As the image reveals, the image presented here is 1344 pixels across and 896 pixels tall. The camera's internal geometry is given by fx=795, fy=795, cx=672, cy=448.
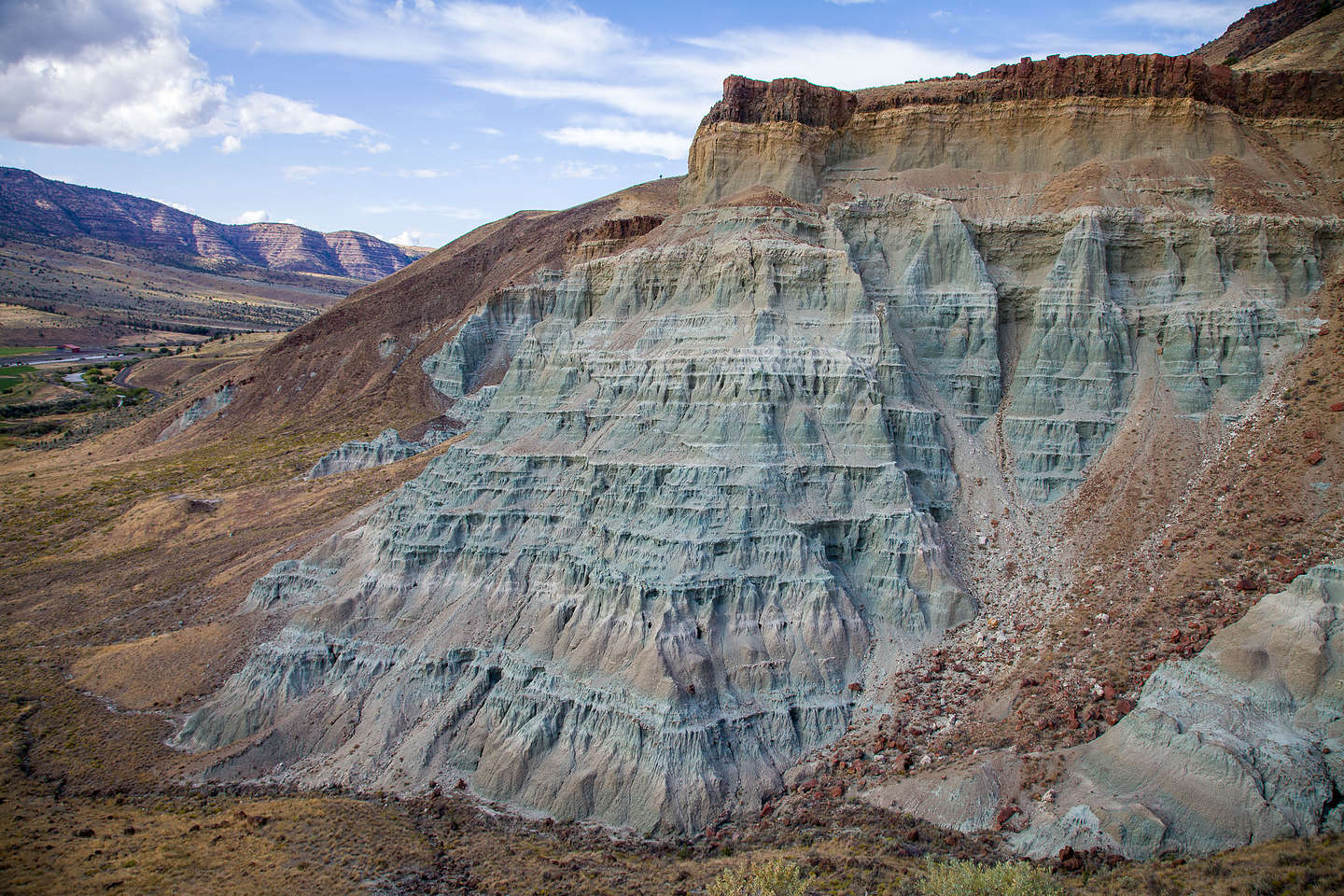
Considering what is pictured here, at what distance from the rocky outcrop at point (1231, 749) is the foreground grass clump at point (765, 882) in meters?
7.08

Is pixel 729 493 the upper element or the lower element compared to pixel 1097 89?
lower

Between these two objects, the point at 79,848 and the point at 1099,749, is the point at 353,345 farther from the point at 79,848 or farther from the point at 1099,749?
the point at 1099,749

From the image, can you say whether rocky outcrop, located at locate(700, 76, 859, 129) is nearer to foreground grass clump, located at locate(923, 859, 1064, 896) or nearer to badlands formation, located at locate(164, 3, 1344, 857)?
badlands formation, located at locate(164, 3, 1344, 857)

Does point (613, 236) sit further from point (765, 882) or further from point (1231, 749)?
point (1231, 749)

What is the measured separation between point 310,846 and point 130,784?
12287 millimetres

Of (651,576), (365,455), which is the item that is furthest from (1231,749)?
(365,455)

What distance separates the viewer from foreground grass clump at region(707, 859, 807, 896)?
2252 cm

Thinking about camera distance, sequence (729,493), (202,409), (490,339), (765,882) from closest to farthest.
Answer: (765,882) < (729,493) < (490,339) < (202,409)

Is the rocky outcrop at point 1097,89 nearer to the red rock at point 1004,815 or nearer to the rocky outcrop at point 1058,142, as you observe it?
the rocky outcrop at point 1058,142

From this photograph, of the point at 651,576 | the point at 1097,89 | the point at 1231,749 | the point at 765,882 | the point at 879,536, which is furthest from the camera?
the point at 1097,89

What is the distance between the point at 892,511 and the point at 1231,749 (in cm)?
1552

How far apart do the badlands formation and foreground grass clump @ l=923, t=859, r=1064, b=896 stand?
2.57m

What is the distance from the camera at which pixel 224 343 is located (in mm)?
158125

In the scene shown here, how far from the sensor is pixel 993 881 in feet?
69.4
